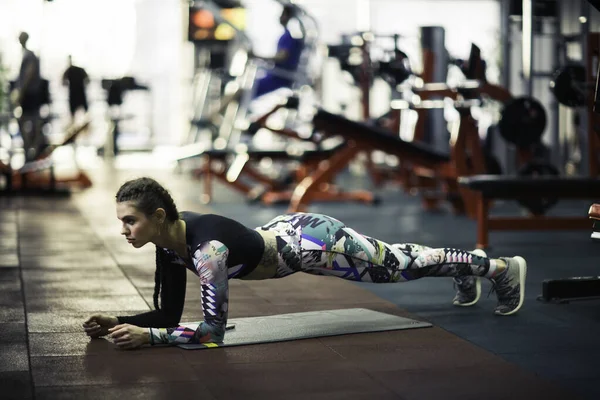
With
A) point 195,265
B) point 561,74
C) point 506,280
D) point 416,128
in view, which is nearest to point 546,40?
point 416,128

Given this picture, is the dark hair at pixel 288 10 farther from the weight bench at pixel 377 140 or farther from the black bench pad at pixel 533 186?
the black bench pad at pixel 533 186

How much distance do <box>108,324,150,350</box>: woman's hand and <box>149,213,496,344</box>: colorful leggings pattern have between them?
29 mm

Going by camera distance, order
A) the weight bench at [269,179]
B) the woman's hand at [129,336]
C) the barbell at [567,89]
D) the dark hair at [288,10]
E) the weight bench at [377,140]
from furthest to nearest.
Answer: the dark hair at [288,10]
the weight bench at [269,179]
the weight bench at [377,140]
the barbell at [567,89]
the woman's hand at [129,336]

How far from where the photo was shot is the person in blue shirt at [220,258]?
293 cm

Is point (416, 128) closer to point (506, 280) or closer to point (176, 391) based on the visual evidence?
point (506, 280)

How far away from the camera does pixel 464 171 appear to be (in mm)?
6527

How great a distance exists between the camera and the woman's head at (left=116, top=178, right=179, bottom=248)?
114 inches

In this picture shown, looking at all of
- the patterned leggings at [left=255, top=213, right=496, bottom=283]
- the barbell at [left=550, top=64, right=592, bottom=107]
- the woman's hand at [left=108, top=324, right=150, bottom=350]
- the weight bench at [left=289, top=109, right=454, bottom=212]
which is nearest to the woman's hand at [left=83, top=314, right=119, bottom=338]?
the woman's hand at [left=108, top=324, right=150, bottom=350]

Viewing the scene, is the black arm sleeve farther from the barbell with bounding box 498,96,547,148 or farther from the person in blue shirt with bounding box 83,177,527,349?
the barbell with bounding box 498,96,547,148

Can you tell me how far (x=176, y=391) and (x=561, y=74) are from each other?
119 inches

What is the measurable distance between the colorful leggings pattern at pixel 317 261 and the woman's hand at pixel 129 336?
0.03 meters

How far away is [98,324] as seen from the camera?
317 centimetres

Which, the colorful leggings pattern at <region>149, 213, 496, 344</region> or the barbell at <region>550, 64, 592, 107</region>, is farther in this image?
the barbell at <region>550, 64, 592, 107</region>

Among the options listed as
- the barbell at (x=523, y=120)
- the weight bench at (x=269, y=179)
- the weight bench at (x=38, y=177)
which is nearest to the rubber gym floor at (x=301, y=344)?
the barbell at (x=523, y=120)
